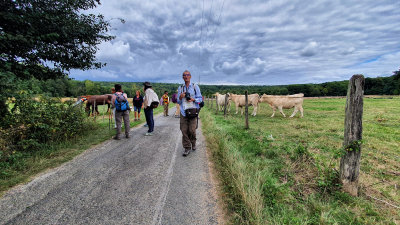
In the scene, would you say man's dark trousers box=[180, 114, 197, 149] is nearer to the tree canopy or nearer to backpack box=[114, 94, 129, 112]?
backpack box=[114, 94, 129, 112]

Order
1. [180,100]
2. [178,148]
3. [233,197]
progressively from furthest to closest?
1. [178,148]
2. [180,100]
3. [233,197]

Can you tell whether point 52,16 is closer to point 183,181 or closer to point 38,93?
point 38,93

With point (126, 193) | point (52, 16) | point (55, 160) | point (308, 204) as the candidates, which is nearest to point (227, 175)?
point (308, 204)

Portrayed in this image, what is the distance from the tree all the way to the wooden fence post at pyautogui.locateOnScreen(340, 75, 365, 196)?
612 cm

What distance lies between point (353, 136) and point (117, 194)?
379 centimetres

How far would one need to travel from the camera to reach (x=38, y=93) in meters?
4.91

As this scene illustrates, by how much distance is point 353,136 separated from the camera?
255 centimetres

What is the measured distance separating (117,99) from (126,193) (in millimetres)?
4135

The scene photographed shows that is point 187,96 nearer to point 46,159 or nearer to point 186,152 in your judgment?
point 186,152

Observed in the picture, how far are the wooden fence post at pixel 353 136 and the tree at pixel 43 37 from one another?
612 centimetres

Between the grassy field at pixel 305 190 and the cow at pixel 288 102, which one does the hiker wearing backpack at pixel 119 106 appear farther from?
the cow at pixel 288 102

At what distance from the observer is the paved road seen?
220 centimetres

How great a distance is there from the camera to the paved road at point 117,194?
2200mm

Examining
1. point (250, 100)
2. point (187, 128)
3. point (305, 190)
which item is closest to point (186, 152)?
point (187, 128)
